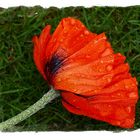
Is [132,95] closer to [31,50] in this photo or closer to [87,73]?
[87,73]

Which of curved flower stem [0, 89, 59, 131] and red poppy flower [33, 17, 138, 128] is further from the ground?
red poppy flower [33, 17, 138, 128]

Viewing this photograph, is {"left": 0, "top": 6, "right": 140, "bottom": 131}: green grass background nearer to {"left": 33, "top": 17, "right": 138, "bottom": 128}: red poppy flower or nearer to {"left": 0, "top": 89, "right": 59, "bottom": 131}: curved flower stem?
{"left": 0, "top": 89, "right": 59, "bottom": 131}: curved flower stem

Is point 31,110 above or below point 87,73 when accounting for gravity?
below

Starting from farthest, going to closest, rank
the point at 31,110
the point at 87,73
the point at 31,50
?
the point at 31,50
the point at 31,110
the point at 87,73

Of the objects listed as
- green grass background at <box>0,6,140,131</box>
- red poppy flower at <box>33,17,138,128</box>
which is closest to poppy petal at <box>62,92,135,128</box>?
red poppy flower at <box>33,17,138,128</box>

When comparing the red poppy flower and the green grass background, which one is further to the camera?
the green grass background

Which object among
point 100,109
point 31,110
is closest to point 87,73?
point 100,109
